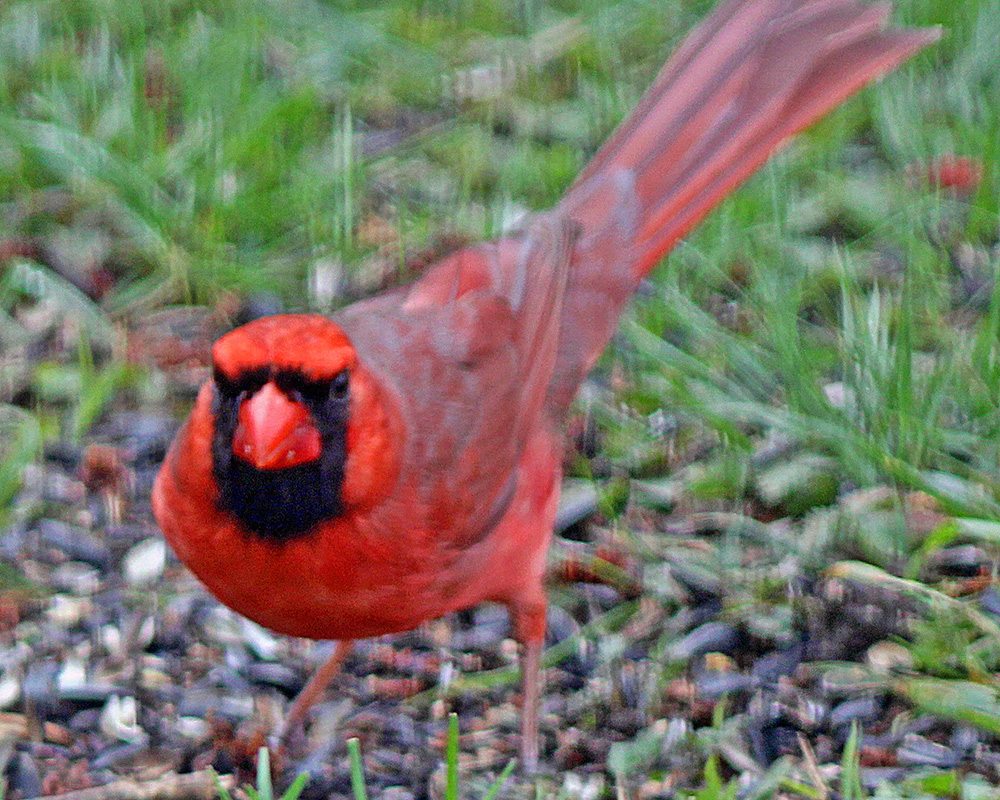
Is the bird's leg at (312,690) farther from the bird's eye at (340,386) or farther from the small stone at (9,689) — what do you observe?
the bird's eye at (340,386)

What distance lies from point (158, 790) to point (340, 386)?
0.80 meters

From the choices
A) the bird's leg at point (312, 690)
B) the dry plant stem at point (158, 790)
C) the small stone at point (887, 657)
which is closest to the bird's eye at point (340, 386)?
the bird's leg at point (312, 690)

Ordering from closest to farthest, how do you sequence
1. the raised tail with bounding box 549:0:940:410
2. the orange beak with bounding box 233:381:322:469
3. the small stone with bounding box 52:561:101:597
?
the orange beak with bounding box 233:381:322:469 → the small stone with bounding box 52:561:101:597 → the raised tail with bounding box 549:0:940:410

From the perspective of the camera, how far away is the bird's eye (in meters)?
2.52

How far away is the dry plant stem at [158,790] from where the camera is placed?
9.12ft

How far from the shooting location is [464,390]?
9.89 ft

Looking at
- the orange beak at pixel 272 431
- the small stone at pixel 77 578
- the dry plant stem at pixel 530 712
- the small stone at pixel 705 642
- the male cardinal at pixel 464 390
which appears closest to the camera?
the orange beak at pixel 272 431

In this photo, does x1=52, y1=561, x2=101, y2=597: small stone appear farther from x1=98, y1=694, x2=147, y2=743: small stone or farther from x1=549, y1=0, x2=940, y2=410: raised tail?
x1=549, y1=0, x2=940, y2=410: raised tail

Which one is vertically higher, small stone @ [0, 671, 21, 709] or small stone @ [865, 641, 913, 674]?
small stone @ [865, 641, 913, 674]

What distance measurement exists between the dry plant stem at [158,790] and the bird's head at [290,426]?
544 mm

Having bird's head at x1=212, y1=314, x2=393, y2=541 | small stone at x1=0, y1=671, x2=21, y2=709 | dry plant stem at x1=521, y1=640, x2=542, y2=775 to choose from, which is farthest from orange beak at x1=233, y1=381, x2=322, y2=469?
small stone at x1=0, y1=671, x2=21, y2=709

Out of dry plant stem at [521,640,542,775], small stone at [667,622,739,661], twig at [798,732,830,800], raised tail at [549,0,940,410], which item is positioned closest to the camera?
twig at [798,732,830,800]

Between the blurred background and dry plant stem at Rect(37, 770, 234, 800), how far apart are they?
86 mm

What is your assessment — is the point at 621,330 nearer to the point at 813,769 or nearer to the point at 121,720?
the point at 813,769
